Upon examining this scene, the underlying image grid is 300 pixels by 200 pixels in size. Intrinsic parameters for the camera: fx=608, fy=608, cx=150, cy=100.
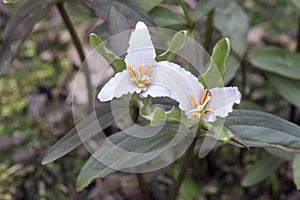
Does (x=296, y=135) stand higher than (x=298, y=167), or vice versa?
(x=296, y=135)

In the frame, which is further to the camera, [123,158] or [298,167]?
[298,167]

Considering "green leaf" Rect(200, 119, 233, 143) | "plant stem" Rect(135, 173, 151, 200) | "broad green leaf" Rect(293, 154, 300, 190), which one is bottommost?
"plant stem" Rect(135, 173, 151, 200)

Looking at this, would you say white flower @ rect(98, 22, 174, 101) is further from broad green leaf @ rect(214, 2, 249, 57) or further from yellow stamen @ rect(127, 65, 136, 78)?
broad green leaf @ rect(214, 2, 249, 57)

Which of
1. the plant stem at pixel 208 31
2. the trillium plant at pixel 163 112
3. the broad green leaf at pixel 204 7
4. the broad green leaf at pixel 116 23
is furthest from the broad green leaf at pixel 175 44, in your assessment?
the plant stem at pixel 208 31

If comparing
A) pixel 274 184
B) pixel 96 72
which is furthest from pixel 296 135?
pixel 96 72

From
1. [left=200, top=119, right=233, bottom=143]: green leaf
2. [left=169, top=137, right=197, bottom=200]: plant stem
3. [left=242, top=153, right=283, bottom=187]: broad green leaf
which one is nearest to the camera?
[left=200, top=119, right=233, bottom=143]: green leaf

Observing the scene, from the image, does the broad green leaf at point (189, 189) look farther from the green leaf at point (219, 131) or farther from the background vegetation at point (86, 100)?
the green leaf at point (219, 131)

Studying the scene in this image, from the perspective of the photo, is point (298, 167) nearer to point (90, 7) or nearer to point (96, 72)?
point (90, 7)

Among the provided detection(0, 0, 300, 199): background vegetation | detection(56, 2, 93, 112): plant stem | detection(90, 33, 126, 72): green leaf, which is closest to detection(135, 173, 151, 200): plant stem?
detection(0, 0, 300, 199): background vegetation
